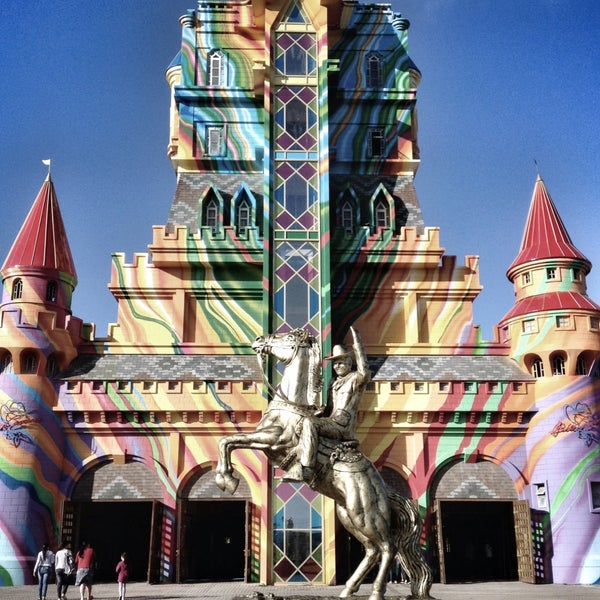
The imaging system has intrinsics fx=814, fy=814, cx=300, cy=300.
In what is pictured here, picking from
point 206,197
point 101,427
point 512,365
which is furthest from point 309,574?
point 206,197

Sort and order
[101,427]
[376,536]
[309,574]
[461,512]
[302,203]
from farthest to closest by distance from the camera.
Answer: [461,512] < [302,203] < [101,427] < [309,574] < [376,536]

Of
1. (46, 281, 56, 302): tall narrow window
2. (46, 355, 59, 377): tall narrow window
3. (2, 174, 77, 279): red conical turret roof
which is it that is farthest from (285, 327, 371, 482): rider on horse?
(2, 174, 77, 279): red conical turret roof

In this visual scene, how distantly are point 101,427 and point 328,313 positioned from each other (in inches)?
361

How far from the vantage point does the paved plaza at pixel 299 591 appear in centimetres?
2248

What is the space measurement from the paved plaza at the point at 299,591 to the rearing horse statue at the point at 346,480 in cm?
947

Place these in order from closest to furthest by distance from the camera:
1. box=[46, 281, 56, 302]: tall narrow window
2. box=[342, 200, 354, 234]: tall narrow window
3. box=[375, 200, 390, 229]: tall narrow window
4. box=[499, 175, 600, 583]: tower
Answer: box=[499, 175, 600, 583]: tower → box=[46, 281, 56, 302]: tall narrow window → box=[375, 200, 390, 229]: tall narrow window → box=[342, 200, 354, 234]: tall narrow window

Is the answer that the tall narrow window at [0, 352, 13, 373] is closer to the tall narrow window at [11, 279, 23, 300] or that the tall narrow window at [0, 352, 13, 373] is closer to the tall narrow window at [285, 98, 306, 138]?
the tall narrow window at [11, 279, 23, 300]

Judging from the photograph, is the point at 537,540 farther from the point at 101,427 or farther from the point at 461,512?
the point at 101,427

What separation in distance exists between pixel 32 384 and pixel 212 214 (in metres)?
10.3

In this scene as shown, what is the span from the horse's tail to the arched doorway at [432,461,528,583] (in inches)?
642

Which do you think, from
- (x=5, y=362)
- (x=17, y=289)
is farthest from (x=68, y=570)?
(x=17, y=289)

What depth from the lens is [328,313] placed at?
29.9 m

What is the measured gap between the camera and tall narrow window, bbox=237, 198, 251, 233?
112 ft

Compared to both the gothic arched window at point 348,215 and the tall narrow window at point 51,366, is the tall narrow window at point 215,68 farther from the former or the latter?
the tall narrow window at point 51,366
